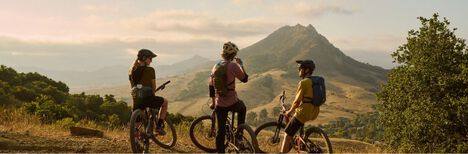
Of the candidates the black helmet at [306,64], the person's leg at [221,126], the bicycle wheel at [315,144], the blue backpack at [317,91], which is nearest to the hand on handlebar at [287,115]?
the bicycle wheel at [315,144]

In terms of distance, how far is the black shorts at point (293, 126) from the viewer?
365 inches

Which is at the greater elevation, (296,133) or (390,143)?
(296,133)

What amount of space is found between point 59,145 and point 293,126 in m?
5.40

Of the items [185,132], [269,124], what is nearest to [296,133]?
[269,124]

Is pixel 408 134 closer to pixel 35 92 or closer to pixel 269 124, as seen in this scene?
pixel 269 124

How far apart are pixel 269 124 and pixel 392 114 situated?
25871mm

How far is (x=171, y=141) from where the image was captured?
37.4ft

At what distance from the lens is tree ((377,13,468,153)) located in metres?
29.7

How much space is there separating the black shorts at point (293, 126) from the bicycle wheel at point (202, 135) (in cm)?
201

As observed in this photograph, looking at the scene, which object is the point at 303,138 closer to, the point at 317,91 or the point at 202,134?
the point at 317,91

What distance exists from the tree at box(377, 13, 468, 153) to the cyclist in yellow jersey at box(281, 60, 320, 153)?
873 inches

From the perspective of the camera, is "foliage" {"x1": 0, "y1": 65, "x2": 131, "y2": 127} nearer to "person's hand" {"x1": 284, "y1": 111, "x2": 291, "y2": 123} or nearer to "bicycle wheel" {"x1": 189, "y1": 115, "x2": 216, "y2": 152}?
"bicycle wheel" {"x1": 189, "y1": 115, "x2": 216, "y2": 152}

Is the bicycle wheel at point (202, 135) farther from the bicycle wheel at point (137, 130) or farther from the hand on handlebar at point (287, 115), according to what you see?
the hand on handlebar at point (287, 115)

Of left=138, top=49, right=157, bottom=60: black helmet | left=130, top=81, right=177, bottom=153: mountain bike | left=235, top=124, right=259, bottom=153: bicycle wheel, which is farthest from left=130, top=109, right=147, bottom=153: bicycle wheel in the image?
left=235, top=124, right=259, bottom=153: bicycle wheel
